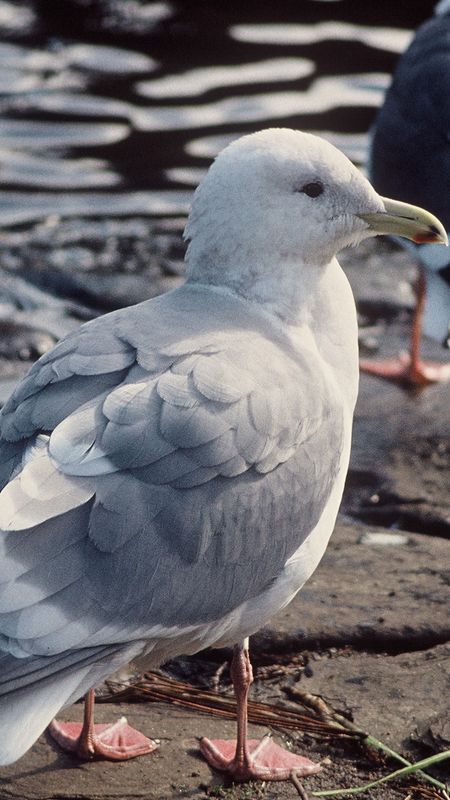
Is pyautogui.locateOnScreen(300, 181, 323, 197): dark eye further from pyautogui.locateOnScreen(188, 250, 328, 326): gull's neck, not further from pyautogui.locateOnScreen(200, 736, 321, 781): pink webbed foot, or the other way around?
pyautogui.locateOnScreen(200, 736, 321, 781): pink webbed foot

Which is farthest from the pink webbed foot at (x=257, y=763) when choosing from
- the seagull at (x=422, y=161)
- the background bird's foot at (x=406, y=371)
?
the background bird's foot at (x=406, y=371)


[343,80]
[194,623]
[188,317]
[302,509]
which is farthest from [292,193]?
→ [343,80]

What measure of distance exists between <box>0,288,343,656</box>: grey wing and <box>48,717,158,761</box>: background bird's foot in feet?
1.58

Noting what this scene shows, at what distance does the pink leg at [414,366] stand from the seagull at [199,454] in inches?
83.4

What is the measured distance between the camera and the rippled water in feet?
26.9

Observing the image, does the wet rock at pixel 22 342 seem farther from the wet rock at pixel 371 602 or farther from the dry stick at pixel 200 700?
the dry stick at pixel 200 700

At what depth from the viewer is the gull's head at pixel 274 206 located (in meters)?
3.64

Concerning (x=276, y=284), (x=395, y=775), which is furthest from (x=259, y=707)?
(x=276, y=284)

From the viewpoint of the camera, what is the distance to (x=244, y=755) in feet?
11.5

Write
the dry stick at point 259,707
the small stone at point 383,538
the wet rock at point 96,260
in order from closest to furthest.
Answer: the dry stick at point 259,707 < the small stone at point 383,538 < the wet rock at point 96,260

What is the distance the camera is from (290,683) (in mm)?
3822

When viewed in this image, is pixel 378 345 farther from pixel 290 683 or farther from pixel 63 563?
pixel 63 563

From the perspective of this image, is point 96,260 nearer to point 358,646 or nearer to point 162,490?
point 358,646

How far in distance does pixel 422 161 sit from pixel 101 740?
3.20 meters
